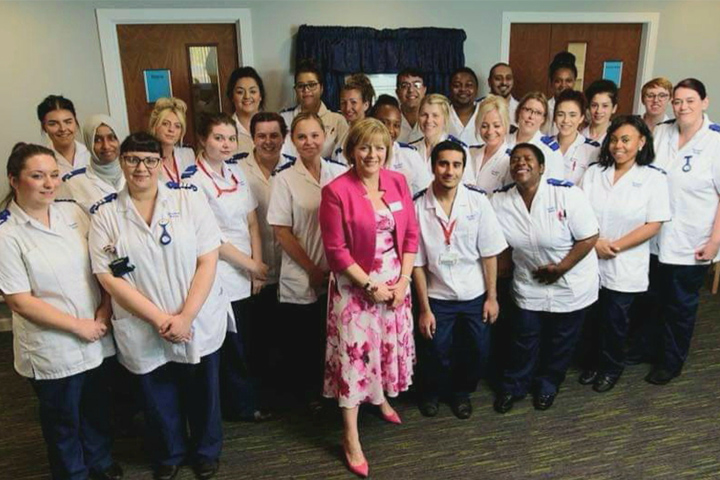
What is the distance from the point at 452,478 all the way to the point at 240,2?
3.66 m

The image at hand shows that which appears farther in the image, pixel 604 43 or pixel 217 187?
pixel 604 43

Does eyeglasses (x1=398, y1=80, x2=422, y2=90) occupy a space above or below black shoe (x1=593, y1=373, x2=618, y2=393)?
above

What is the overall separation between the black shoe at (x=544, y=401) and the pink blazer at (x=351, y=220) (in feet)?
3.94

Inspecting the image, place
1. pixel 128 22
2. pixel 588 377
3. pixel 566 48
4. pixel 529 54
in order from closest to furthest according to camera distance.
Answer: pixel 588 377 < pixel 128 22 < pixel 529 54 < pixel 566 48

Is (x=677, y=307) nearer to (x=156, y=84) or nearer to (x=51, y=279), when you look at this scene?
(x=51, y=279)

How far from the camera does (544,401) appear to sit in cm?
279

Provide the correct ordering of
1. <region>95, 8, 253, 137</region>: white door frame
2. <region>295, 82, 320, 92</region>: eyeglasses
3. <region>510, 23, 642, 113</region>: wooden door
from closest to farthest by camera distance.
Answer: <region>295, 82, 320, 92</region>: eyeglasses, <region>95, 8, 253, 137</region>: white door frame, <region>510, 23, 642, 113</region>: wooden door

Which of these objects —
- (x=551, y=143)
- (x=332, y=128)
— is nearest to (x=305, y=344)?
(x=332, y=128)

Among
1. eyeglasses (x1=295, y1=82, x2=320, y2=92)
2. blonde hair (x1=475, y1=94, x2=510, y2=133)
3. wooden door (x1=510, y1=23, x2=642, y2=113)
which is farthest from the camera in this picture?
wooden door (x1=510, y1=23, x2=642, y2=113)

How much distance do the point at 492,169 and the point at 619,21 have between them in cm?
321

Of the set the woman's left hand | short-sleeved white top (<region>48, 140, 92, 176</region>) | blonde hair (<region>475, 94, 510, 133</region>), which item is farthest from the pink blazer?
short-sleeved white top (<region>48, 140, 92, 176</region>)

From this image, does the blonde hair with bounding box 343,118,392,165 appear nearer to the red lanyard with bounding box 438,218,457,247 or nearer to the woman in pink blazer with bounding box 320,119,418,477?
the woman in pink blazer with bounding box 320,119,418,477

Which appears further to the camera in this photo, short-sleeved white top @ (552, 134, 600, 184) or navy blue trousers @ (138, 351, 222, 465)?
short-sleeved white top @ (552, 134, 600, 184)

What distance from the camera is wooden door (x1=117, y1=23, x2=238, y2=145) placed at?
13.8ft
